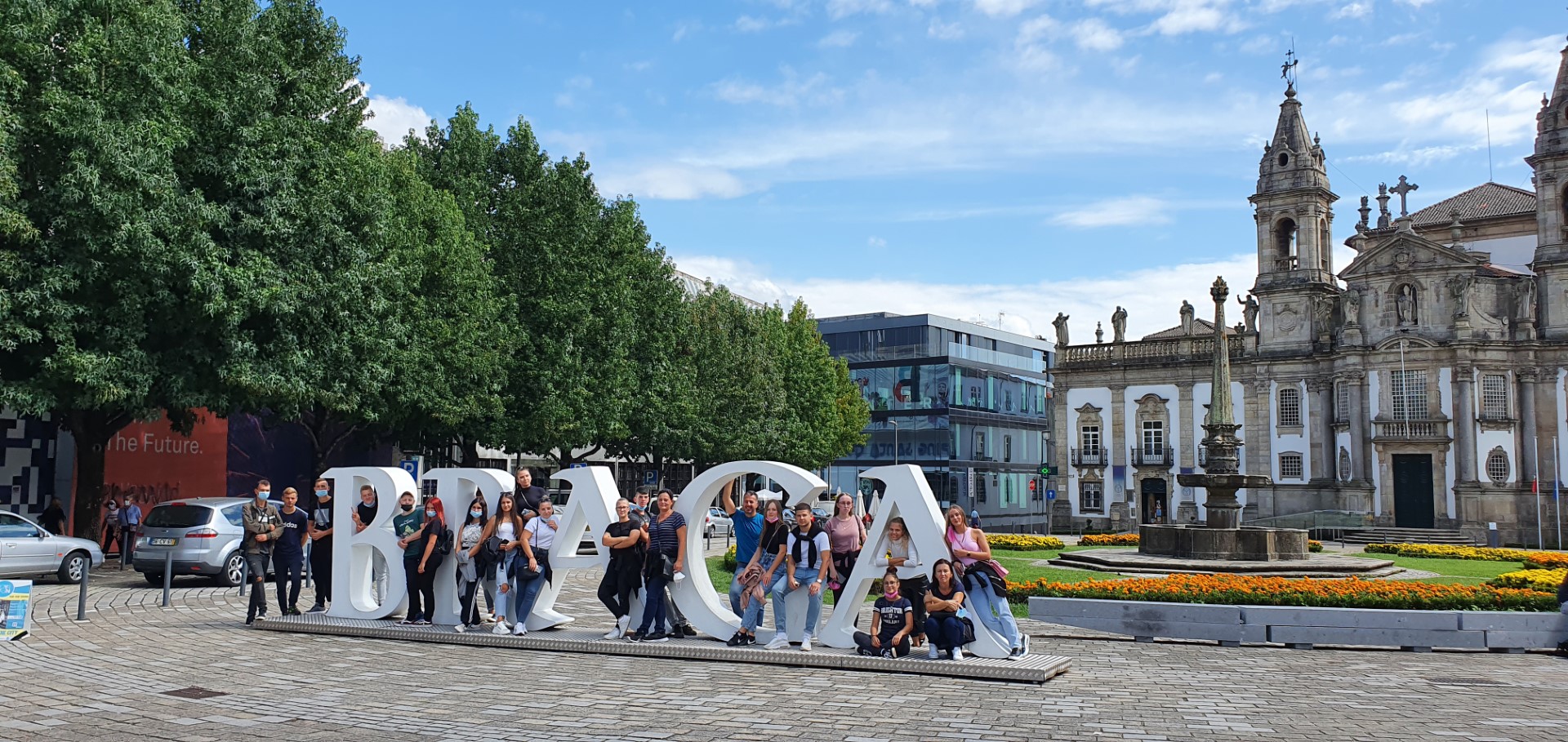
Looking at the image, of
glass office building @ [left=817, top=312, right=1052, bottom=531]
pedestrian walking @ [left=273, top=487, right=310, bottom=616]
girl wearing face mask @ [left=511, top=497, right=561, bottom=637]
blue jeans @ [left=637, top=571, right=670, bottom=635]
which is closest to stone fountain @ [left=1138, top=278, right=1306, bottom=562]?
blue jeans @ [left=637, top=571, right=670, bottom=635]

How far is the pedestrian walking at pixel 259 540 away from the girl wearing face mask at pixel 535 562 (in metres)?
3.74

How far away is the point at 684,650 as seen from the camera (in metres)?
14.0

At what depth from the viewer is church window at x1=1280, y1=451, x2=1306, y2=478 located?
5756 cm

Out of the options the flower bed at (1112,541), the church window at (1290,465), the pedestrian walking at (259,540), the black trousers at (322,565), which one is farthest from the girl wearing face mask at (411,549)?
the church window at (1290,465)

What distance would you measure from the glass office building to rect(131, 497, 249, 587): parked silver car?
5713 cm

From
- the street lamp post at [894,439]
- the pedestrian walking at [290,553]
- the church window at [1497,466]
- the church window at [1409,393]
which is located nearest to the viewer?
the pedestrian walking at [290,553]

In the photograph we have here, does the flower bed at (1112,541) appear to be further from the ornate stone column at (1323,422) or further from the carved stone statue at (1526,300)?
the carved stone statue at (1526,300)

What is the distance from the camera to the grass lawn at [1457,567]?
85.6 feet

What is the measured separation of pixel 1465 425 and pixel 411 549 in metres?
50.5

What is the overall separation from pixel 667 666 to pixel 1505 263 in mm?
59093

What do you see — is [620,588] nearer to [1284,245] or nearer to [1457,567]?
[1457,567]

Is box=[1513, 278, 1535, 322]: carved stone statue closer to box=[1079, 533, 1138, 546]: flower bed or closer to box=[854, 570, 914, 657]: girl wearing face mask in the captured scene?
box=[1079, 533, 1138, 546]: flower bed

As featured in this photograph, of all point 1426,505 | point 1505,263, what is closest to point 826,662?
point 1426,505

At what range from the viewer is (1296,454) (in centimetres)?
5769
